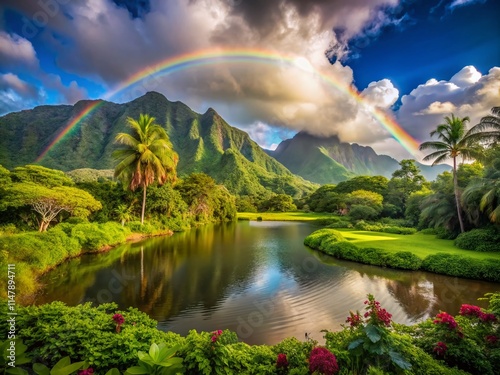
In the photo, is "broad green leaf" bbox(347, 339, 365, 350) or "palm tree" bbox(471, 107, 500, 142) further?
"palm tree" bbox(471, 107, 500, 142)

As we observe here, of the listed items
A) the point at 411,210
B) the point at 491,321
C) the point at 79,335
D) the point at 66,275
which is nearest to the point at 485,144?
the point at 411,210

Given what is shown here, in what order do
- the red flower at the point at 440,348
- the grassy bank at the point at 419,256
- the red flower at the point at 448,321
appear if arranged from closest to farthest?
the red flower at the point at 440,348 → the red flower at the point at 448,321 → the grassy bank at the point at 419,256

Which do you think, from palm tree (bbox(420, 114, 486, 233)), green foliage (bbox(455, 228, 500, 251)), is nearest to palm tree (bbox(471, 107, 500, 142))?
palm tree (bbox(420, 114, 486, 233))

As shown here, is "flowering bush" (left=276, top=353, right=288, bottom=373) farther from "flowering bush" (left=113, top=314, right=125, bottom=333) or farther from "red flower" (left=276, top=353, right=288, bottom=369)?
"flowering bush" (left=113, top=314, right=125, bottom=333)

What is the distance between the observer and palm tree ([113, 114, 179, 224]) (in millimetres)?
26922

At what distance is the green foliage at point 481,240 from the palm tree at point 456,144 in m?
2.61

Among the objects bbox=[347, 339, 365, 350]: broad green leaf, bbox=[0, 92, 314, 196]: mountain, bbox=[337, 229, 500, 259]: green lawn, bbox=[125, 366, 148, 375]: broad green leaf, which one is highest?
bbox=[0, 92, 314, 196]: mountain

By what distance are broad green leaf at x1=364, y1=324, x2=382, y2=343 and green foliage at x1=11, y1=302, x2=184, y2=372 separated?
3174mm

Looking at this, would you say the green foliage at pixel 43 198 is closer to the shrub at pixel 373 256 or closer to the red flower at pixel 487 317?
the shrub at pixel 373 256

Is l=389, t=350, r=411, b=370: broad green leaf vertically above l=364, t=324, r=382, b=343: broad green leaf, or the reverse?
l=364, t=324, r=382, b=343: broad green leaf

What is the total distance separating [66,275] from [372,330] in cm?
1531

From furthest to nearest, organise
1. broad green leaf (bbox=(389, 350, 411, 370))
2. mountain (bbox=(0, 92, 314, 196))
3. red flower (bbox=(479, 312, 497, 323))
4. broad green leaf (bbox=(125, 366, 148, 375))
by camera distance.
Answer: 1. mountain (bbox=(0, 92, 314, 196))
2. red flower (bbox=(479, 312, 497, 323))
3. broad green leaf (bbox=(389, 350, 411, 370))
4. broad green leaf (bbox=(125, 366, 148, 375))

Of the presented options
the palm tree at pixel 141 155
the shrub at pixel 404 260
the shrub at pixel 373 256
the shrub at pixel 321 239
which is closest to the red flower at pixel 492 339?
Answer: the shrub at pixel 404 260

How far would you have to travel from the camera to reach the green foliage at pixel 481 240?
16.8 m
